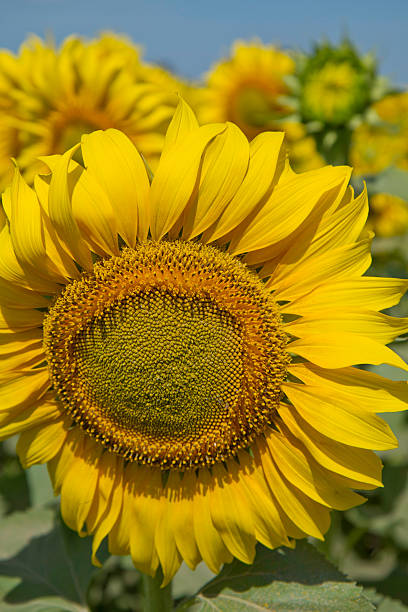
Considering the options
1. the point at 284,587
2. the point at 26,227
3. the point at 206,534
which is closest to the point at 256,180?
the point at 26,227

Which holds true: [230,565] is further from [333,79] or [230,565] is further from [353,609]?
[333,79]

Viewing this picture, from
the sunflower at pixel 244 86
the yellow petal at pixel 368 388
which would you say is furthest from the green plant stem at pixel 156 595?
the sunflower at pixel 244 86

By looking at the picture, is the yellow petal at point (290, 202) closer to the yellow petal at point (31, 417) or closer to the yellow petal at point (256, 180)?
the yellow petal at point (256, 180)

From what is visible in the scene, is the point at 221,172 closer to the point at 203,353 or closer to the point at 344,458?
the point at 203,353

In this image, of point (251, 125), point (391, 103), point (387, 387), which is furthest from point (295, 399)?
point (391, 103)

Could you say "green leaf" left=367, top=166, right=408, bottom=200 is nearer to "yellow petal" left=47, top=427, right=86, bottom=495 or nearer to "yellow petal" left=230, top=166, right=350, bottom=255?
"yellow petal" left=230, top=166, right=350, bottom=255

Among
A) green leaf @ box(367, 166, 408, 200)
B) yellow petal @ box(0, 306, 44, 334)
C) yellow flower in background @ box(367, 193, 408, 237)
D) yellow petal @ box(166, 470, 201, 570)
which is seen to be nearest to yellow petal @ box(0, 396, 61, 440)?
yellow petal @ box(0, 306, 44, 334)
